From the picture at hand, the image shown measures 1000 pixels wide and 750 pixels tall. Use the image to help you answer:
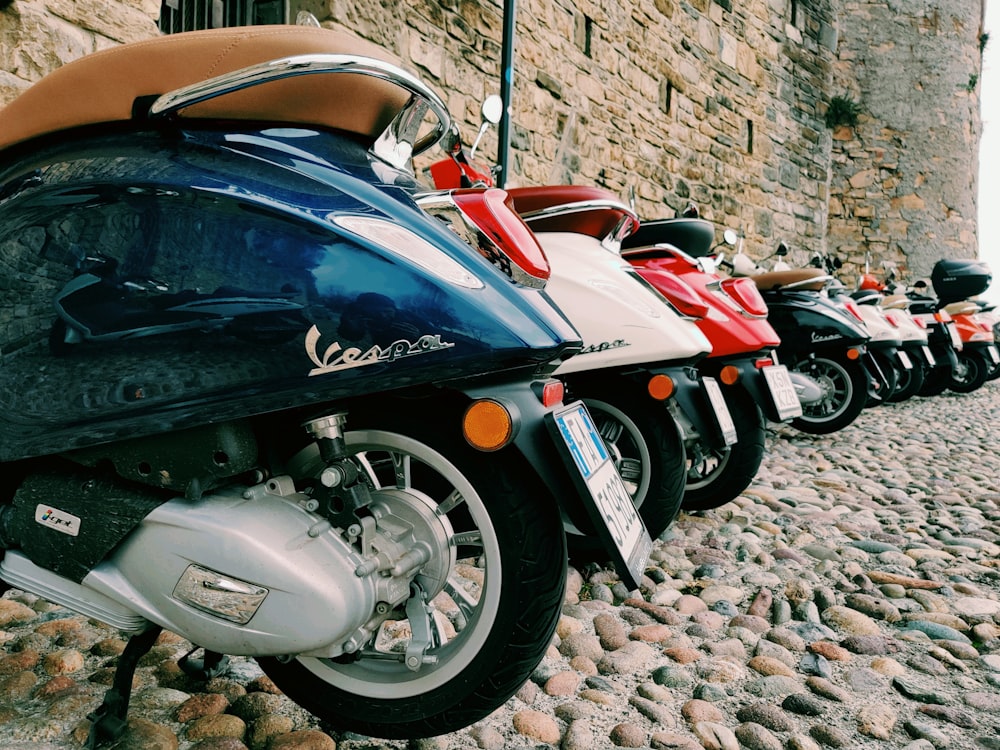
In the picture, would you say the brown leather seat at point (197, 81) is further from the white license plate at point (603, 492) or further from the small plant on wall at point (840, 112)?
the small plant on wall at point (840, 112)

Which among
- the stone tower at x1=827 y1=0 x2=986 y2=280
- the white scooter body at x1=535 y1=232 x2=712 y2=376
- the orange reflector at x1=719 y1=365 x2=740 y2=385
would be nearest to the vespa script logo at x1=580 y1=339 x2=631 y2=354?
the white scooter body at x1=535 y1=232 x2=712 y2=376

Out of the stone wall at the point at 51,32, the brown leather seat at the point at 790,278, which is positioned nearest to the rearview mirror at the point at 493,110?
the stone wall at the point at 51,32

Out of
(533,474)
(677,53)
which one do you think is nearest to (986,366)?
(677,53)

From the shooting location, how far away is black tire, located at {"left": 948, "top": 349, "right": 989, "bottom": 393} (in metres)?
8.64

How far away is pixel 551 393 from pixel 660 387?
1.17 metres

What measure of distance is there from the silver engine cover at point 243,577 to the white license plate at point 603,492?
39cm

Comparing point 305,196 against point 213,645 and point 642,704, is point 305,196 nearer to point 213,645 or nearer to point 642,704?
point 213,645

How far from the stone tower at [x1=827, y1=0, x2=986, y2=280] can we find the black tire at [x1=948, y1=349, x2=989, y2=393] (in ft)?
24.6

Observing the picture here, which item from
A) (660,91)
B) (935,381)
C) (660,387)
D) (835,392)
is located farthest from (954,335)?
(660,387)

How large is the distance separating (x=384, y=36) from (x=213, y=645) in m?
5.49

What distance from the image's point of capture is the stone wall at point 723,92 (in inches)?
241

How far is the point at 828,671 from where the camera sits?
1820mm

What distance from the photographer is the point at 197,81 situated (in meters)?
1.30

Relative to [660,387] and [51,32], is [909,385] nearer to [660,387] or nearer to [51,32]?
[660,387]
